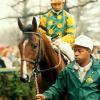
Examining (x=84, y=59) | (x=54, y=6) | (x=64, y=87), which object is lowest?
(x=64, y=87)

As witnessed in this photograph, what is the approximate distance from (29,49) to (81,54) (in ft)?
5.90

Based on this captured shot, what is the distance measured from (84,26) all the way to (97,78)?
3219 cm

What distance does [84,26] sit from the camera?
37750 millimetres

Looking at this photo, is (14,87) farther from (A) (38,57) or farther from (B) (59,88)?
(B) (59,88)

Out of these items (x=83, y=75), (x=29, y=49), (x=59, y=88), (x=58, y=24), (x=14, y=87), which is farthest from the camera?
(x=14, y=87)

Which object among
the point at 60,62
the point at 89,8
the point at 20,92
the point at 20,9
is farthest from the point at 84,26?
the point at 60,62

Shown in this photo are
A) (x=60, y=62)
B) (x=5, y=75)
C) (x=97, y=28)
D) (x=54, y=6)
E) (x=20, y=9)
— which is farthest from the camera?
(x=97, y=28)

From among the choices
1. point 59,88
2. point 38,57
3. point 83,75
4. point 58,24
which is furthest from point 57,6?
point 83,75

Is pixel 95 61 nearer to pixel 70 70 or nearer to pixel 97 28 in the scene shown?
pixel 70 70

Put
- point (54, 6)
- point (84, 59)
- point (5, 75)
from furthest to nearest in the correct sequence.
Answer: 1. point (5, 75)
2. point (54, 6)
3. point (84, 59)

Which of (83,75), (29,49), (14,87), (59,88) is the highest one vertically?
(29,49)

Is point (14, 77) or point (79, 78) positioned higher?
point (79, 78)

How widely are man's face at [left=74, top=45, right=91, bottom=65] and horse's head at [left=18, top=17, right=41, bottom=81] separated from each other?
1507mm

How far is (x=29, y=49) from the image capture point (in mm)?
7293
